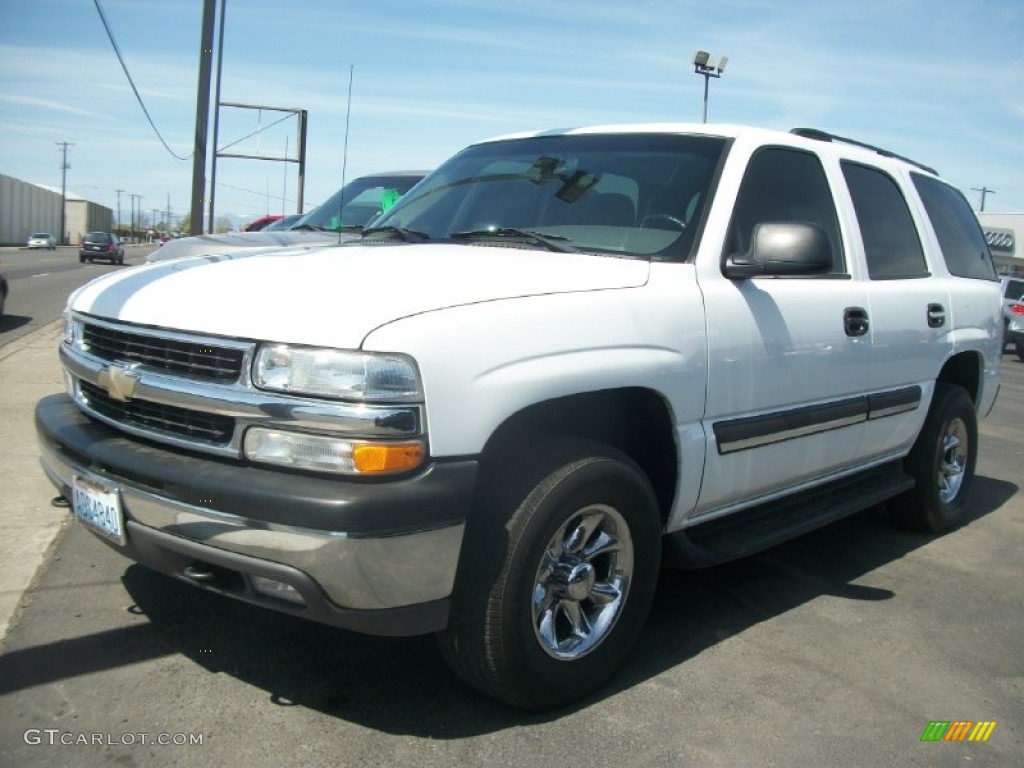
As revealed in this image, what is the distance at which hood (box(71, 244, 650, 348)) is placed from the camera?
8.52 feet

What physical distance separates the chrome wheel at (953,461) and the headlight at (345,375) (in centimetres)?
386

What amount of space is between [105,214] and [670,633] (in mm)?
125815

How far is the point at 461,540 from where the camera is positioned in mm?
2629

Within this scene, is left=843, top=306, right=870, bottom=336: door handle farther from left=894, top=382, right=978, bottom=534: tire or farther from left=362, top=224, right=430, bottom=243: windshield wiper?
left=362, top=224, right=430, bottom=243: windshield wiper

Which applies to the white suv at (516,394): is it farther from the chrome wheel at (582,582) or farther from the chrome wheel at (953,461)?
the chrome wheel at (953,461)

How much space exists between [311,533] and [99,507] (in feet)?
2.83

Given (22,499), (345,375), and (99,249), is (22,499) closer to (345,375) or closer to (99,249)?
(345,375)

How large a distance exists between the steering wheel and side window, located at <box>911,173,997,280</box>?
2.23 meters

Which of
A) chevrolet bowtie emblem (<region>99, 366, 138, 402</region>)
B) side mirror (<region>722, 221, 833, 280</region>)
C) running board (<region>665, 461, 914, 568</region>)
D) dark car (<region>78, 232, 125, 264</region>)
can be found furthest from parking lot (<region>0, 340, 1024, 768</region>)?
dark car (<region>78, 232, 125, 264</region>)

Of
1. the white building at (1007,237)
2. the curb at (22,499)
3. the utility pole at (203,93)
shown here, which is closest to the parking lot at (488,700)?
the curb at (22,499)

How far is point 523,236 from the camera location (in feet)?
11.9

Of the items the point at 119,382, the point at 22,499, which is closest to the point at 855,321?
the point at 119,382

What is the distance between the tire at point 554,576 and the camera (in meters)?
2.74

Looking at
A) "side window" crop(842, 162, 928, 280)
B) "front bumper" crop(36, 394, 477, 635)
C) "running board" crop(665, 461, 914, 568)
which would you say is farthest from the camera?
"side window" crop(842, 162, 928, 280)
